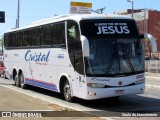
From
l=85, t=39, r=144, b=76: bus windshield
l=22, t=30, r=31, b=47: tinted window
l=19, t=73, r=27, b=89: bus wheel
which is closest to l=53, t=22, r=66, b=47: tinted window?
l=85, t=39, r=144, b=76: bus windshield

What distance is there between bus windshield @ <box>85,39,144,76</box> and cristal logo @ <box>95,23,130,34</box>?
1.02ft

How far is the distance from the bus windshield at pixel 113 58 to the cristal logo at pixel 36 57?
3.93 meters

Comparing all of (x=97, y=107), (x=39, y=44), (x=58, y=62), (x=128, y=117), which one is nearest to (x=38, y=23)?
(x=39, y=44)

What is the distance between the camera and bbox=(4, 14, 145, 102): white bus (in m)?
13.7

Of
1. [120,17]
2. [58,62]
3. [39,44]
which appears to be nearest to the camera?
[120,17]

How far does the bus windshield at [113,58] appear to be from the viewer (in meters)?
13.7

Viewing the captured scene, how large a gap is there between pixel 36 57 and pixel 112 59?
591cm

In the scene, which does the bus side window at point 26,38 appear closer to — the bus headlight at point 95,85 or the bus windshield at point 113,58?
the bus windshield at point 113,58

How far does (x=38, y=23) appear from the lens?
19.0m

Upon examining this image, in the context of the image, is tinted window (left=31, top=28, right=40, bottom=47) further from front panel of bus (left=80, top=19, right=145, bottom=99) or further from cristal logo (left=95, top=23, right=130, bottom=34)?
cristal logo (left=95, top=23, right=130, bottom=34)

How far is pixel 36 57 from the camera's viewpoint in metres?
19.0

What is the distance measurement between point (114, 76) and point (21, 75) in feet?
30.7

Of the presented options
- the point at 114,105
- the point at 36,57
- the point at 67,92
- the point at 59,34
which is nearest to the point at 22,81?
the point at 36,57

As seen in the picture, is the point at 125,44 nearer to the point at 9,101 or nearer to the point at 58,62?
the point at 58,62
